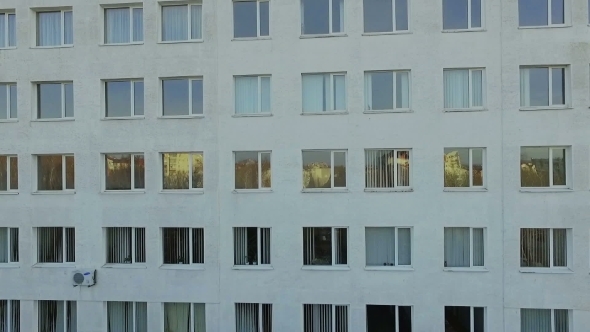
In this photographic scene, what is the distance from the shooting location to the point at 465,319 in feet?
44.2

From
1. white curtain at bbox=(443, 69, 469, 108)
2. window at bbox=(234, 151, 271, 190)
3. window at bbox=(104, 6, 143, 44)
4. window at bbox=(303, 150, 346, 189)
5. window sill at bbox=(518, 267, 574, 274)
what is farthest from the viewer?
window at bbox=(104, 6, 143, 44)

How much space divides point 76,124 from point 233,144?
541 centimetres

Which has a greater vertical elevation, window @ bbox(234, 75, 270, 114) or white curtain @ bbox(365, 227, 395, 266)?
window @ bbox(234, 75, 270, 114)

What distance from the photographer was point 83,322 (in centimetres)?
1447

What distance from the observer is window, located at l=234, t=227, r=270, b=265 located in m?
14.1

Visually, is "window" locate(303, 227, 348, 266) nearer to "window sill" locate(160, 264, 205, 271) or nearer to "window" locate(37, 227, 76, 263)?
"window sill" locate(160, 264, 205, 271)

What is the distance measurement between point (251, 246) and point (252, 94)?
4.96m

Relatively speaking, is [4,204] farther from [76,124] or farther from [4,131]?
[76,124]

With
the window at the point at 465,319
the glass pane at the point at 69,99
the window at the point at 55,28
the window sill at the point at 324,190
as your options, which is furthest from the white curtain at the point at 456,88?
the window at the point at 55,28

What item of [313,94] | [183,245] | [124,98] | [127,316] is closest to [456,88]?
[313,94]

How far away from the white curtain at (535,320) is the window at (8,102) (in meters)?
17.9

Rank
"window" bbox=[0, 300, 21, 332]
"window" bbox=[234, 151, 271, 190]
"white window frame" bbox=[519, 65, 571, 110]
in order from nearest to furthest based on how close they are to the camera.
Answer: "white window frame" bbox=[519, 65, 571, 110] → "window" bbox=[234, 151, 271, 190] → "window" bbox=[0, 300, 21, 332]

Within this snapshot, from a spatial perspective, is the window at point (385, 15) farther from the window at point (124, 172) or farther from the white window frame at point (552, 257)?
the window at point (124, 172)

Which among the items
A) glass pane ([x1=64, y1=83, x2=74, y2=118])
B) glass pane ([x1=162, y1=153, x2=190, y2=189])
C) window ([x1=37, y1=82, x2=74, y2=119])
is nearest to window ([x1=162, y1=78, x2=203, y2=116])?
glass pane ([x1=162, y1=153, x2=190, y2=189])
